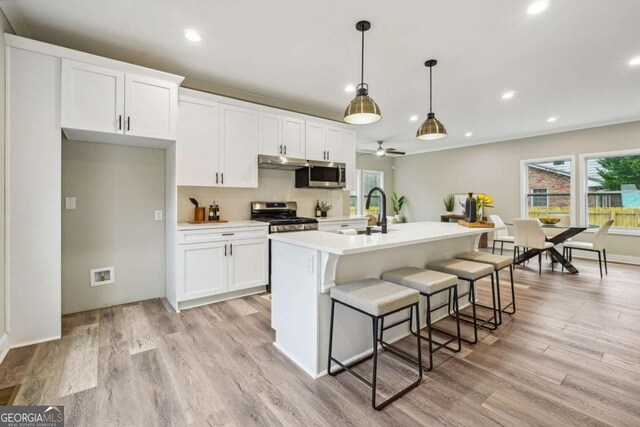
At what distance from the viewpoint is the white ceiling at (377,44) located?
2.33m

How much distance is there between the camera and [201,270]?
3289 mm

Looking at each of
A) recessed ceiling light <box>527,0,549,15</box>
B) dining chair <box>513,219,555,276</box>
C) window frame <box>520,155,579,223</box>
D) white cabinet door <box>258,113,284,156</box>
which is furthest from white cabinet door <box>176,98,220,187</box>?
window frame <box>520,155,579,223</box>

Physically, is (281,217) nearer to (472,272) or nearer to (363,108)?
(363,108)

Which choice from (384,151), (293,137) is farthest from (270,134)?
(384,151)

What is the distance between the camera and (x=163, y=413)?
1.68 meters

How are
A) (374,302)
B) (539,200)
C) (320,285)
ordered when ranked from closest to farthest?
(374,302) < (320,285) < (539,200)

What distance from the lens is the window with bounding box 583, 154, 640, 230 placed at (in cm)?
546

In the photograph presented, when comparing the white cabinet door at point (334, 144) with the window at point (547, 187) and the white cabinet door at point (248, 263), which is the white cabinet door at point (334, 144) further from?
the window at point (547, 187)

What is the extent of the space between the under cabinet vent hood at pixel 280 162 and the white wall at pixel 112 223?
1.21m

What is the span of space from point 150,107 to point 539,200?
7.59 m

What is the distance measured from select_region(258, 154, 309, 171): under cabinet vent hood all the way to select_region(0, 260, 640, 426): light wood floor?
198cm

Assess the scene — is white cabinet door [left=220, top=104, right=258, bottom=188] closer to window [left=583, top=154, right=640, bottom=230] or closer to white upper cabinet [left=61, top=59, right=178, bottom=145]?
white upper cabinet [left=61, top=59, right=178, bottom=145]

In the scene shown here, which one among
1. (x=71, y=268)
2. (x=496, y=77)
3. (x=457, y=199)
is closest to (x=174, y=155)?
(x=71, y=268)

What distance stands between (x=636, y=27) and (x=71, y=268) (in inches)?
231
